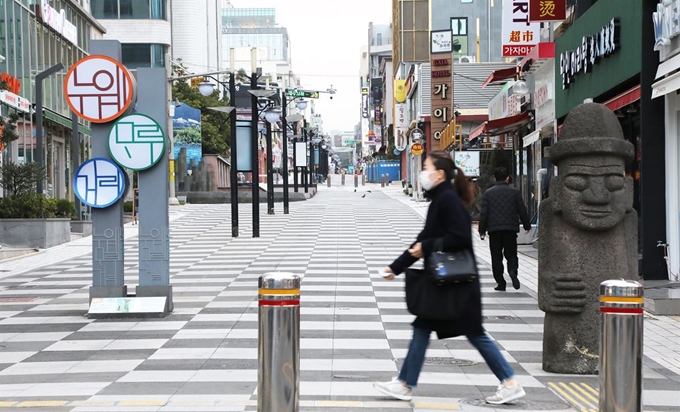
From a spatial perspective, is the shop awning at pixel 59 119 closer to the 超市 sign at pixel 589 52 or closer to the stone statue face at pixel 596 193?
the 超市 sign at pixel 589 52

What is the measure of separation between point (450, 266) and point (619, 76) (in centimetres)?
1123

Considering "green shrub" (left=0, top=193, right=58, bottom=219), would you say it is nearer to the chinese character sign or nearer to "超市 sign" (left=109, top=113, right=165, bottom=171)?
the chinese character sign

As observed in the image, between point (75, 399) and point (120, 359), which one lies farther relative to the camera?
point (120, 359)

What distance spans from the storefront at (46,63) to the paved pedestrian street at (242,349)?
13.0 metres

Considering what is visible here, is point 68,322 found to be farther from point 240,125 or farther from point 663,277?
point 240,125

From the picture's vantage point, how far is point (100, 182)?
11742 mm

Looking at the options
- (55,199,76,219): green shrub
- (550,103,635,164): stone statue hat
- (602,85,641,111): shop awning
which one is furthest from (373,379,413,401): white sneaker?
(55,199,76,219): green shrub

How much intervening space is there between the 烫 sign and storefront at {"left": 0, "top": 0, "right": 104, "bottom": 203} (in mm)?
15317

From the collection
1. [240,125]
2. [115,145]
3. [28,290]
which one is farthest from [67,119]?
[115,145]

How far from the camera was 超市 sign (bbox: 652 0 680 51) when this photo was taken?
13508 millimetres

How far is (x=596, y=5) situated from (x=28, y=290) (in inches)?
449

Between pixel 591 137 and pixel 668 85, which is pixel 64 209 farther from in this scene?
pixel 591 137

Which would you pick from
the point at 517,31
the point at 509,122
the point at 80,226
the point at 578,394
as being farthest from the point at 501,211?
the point at 80,226

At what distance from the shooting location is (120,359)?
354 inches
